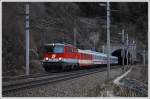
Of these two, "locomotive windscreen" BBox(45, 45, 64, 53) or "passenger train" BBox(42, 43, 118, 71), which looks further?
"locomotive windscreen" BBox(45, 45, 64, 53)

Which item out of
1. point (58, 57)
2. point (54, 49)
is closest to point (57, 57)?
point (58, 57)

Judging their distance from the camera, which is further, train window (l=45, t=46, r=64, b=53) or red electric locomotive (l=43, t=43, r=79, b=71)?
train window (l=45, t=46, r=64, b=53)

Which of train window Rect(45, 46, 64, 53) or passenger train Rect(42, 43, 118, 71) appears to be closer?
passenger train Rect(42, 43, 118, 71)

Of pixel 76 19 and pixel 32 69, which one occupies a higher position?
pixel 76 19

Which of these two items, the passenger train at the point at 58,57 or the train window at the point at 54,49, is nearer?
the passenger train at the point at 58,57

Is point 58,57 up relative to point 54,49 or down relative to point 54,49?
down

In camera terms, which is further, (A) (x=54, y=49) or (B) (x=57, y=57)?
(A) (x=54, y=49)

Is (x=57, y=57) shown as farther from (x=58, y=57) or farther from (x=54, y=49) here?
(x=54, y=49)

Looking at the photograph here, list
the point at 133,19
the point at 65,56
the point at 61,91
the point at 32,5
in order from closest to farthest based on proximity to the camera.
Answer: the point at 61,91
the point at 65,56
the point at 32,5
the point at 133,19

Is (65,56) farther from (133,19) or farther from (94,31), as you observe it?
(94,31)

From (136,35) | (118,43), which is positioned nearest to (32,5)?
(136,35)

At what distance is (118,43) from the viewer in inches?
3250

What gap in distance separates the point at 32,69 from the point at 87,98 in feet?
68.0

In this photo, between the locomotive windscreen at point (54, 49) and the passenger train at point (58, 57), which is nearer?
the passenger train at point (58, 57)
